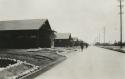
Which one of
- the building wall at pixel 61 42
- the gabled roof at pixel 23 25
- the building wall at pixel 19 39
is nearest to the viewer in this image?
the building wall at pixel 19 39

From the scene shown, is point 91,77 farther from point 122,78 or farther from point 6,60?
point 6,60

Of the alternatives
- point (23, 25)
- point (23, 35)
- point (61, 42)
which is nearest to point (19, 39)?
point (23, 35)

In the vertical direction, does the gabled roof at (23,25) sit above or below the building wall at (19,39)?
above

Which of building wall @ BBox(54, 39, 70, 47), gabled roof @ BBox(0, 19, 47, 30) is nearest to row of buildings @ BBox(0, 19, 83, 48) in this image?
gabled roof @ BBox(0, 19, 47, 30)

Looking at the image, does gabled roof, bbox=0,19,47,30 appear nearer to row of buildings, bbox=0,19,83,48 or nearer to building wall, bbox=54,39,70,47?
row of buildings, bbox=0,19,83,48

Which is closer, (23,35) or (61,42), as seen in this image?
(23,35)

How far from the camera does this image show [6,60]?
17438 mm

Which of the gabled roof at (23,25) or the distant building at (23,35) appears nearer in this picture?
the distant building at (23,35)

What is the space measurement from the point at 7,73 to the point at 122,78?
205 inches

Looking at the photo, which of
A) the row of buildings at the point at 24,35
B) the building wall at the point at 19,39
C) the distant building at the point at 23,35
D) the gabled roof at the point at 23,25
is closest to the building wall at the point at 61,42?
the gabled roof at the point at 23,25

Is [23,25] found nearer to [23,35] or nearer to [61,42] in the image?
[23,35]

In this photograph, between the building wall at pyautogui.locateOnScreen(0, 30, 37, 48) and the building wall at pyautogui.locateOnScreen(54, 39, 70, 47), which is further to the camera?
the building wall at pyautogui.locateOnScreen(54, 39, 70, 47)

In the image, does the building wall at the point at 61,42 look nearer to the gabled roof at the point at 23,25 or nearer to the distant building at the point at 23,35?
the gabled roof at the point at 23,25

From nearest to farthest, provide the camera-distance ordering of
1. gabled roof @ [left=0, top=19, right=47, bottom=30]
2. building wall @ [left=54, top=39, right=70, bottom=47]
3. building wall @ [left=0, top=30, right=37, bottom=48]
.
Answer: building wall @ [left=0, top=30, right=37, bottom=48]
gabled roof @ [left=0, top=19, right=47, bottom=30]
building wall @ [left=54, top=39, right=70, bottom=47]
